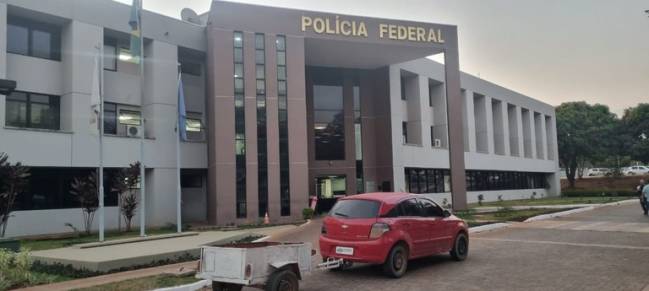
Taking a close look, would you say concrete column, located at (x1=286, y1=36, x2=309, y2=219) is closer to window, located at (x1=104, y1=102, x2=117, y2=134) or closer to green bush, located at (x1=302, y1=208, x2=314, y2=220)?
green bush, located at (x1=302, y1=208, x2=314, y2=220)

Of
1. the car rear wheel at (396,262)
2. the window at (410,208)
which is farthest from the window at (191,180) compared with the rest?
the car rear wheel at (396,262)

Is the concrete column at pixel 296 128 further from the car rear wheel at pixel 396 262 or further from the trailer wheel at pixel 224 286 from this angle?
the trailer wheel at pixel 224 286

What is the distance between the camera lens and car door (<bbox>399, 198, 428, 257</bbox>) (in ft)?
33.8

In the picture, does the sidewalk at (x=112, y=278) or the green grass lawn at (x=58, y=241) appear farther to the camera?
the green grass lawn at (x=58, y=241)

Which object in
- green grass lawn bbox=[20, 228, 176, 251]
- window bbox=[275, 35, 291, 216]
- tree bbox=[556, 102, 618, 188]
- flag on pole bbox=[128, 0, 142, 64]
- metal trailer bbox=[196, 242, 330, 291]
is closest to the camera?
metal trailer bbox=[196, 242, 330, 291]

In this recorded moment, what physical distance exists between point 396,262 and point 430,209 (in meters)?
1.84

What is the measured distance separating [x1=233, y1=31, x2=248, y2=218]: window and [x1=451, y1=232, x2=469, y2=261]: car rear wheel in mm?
13582

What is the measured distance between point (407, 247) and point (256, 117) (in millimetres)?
15246

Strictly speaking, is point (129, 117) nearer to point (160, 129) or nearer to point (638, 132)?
point (160, 129)

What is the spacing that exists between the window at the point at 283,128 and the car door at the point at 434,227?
45.6ft

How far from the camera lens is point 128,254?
12.2 meters

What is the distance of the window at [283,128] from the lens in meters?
24.6

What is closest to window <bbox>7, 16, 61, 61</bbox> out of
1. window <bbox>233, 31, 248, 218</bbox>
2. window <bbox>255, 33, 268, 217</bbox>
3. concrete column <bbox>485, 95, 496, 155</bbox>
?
window <bbox>233, 31, 248, 218</bbox>

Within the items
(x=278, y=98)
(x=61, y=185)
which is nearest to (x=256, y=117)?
(x=278, y=98)
